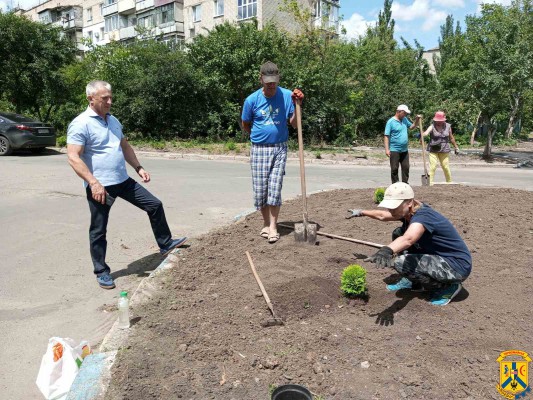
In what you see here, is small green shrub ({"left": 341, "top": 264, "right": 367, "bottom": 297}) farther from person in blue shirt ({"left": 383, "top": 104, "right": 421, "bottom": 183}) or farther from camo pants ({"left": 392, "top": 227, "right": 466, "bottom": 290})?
person in blue shirt ({"left": 383, "top": 104, "right": 421, "bottom": 183})

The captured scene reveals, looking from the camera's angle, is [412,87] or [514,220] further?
[412,87]

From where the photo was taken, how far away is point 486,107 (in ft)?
51.1

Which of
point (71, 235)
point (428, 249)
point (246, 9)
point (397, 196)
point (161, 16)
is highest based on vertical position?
point (161, 16)

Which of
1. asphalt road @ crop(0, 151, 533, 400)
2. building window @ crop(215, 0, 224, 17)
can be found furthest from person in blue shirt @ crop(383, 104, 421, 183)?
building window @ crop(215, 0, 224, 17)

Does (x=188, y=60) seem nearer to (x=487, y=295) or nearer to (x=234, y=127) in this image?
(x=234, y=127)

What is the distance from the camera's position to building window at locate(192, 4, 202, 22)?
120ft

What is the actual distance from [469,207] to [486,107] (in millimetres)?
10691

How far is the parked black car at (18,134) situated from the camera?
1513 centimetres

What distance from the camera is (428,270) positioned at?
3570 mm

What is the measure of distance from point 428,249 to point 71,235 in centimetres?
486

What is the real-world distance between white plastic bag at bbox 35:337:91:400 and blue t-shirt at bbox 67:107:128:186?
1.95 meters

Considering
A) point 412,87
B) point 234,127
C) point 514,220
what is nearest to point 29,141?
point 234,127

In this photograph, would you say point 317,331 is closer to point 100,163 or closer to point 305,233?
point 305,233

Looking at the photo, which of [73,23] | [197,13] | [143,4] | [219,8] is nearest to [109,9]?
[143,4]
